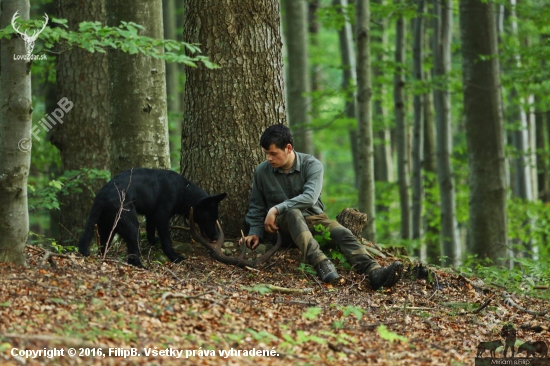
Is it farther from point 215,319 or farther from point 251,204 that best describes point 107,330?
point 251,204

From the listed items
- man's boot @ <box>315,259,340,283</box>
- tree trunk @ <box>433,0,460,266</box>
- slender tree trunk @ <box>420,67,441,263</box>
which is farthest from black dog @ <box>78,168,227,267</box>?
slender tree trunk @ <box>420,67,441,263</box>

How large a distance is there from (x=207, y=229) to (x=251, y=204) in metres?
0.61

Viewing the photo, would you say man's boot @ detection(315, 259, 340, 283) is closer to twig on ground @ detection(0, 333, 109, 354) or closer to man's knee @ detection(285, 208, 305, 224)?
man's knee @ detection(285, 208, 305, 224)

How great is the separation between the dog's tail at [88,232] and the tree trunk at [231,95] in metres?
1.66

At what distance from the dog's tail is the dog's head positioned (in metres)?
1.22

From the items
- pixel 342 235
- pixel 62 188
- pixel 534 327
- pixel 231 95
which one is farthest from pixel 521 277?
pixel 62 188

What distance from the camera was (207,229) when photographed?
25.3ft

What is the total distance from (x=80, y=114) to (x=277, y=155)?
5230mm

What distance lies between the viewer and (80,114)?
11195 mm

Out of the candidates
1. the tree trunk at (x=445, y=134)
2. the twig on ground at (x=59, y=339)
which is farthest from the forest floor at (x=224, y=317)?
the tree trunk at (x=445, y=134)

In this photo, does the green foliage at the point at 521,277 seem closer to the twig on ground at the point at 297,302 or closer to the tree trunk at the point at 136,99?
the twig on ground at the point at 297,302

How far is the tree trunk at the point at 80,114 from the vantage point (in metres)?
11.2

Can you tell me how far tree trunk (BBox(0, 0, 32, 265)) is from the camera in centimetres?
567

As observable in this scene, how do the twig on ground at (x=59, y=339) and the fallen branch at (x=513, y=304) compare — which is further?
the fallen branch at (x=513, y=304)
